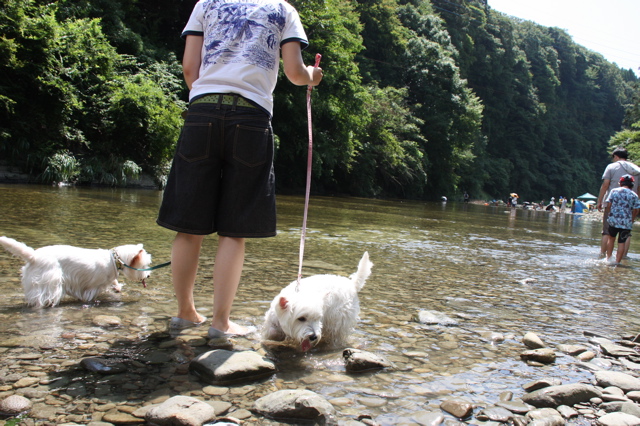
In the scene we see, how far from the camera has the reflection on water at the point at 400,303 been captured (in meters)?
2.61

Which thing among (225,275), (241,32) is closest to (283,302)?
(225,275)

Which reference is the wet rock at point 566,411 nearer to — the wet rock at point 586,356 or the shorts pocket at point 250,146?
the wet rock at point 586,356

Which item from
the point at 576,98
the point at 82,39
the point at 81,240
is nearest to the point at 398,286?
the point at 81,240

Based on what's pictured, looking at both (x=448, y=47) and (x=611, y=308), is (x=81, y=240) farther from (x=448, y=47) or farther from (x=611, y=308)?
(x=448, y=47)

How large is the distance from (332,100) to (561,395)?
29.8 m

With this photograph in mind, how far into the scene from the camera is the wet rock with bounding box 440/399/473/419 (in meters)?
2.19

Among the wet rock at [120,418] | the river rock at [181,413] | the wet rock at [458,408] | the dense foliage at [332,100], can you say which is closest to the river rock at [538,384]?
the wet rock at [458,408]

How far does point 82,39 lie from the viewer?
20.8m

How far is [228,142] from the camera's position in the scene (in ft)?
9.48

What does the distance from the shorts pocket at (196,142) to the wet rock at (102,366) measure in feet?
3.77

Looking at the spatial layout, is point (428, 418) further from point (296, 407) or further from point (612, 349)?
point (612, 349)

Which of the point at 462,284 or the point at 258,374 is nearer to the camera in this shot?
the point at 258,374

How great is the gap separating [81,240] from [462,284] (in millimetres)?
4262

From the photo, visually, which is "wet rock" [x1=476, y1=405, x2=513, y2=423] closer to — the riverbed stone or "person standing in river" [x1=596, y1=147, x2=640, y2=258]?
the riverbed stone
